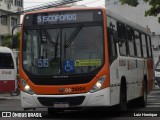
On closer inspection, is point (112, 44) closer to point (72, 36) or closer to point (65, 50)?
point (72, 36)

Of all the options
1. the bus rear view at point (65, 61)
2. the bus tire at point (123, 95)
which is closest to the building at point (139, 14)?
the bus tire at point (123, 95)

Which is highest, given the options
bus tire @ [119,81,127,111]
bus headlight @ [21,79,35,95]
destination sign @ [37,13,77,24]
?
destination sign @ [37,13,77,24]

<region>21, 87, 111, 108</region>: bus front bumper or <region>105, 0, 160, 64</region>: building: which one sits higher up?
<region>105, 0, 160, 64</region>: building

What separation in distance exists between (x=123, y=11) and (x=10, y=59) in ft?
156

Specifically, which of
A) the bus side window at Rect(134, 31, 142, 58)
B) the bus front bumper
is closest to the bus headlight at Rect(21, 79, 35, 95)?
the bus front bumper

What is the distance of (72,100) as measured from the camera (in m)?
13.5

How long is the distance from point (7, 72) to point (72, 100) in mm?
14254

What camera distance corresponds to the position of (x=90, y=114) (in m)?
16.2

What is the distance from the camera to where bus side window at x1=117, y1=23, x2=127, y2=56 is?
1539 cm

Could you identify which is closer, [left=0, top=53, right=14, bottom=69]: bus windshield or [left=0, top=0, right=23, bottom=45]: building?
[left=0, top=53, right=14, bottom=69]: bus windshield

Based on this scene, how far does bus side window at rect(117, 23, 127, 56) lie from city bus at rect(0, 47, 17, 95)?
39.7 feet

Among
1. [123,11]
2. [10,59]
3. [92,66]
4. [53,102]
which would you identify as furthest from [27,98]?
[123,11]

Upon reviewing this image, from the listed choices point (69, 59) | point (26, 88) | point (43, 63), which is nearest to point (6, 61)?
point (26, 88)

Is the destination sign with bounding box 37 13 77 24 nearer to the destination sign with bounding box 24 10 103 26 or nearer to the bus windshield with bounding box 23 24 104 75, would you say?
the destination sign with bounding box 24 10 103 26
